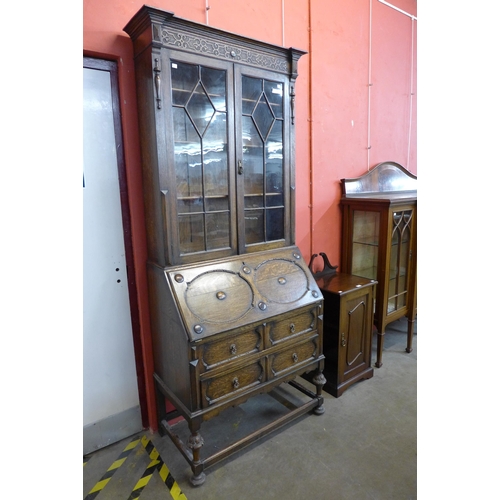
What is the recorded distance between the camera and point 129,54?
1.85 metres

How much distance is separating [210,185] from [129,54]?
0.79 m

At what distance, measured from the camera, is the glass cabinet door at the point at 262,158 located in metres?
2.04

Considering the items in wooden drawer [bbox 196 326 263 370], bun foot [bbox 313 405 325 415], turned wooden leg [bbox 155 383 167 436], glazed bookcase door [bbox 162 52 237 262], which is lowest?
bun foot [bbox 313 405 325 415]

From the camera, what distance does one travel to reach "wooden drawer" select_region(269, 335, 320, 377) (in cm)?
205

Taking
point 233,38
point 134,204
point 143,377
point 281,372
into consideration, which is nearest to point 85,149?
point 134,204

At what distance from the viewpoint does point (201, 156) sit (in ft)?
6.19

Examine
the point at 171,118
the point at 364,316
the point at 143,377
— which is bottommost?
the point at 143,377

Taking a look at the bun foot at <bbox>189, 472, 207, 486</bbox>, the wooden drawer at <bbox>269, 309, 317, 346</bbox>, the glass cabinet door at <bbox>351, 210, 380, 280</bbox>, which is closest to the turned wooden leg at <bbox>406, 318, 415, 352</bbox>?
the glass cabinet door at <bbox>351, 210, 380, 280</bbox>

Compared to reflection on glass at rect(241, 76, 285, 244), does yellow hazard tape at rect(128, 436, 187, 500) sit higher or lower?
lower

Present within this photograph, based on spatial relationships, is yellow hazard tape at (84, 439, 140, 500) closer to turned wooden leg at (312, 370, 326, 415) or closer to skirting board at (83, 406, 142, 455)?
skirting board at (83, 406, 142, 455)

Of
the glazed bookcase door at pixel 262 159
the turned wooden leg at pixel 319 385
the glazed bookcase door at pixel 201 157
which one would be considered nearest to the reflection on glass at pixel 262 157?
the glazed bookcase door at pixel 262 159

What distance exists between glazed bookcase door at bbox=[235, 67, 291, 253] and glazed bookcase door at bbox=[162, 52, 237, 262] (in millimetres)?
73
